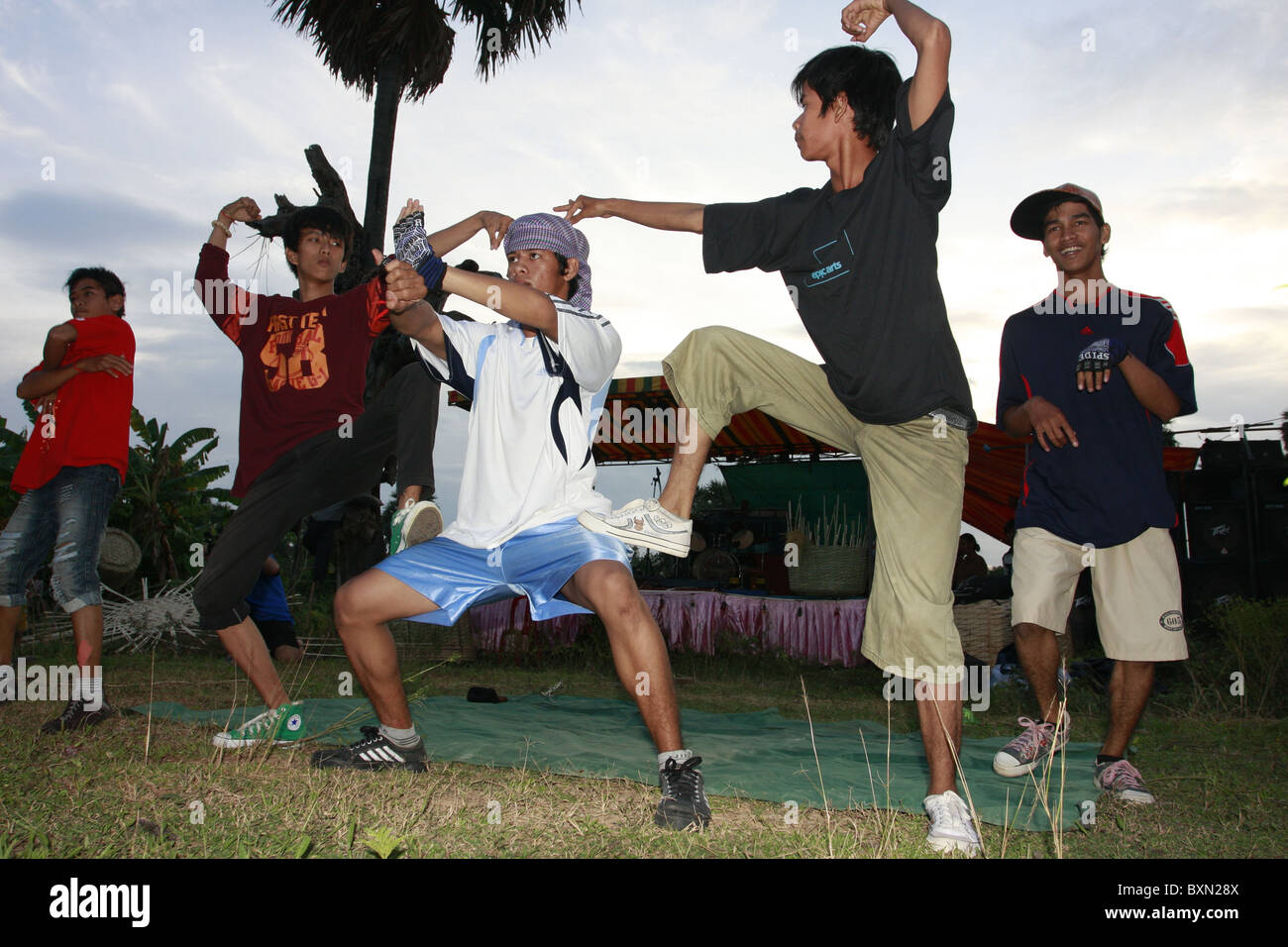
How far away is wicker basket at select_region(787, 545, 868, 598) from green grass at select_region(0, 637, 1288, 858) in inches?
231

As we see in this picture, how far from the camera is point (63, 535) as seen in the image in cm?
409

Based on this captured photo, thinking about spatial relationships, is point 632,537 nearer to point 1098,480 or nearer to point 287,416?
point 287,416

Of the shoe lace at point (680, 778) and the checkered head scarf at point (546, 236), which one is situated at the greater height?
the checkered head scarf at point (546, 236)

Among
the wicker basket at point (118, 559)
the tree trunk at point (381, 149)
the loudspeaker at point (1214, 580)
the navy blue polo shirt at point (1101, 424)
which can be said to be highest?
the tree trunk at point (381, 149)

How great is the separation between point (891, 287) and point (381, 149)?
31.7 ft

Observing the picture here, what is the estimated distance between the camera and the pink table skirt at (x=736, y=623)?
867 centimetres

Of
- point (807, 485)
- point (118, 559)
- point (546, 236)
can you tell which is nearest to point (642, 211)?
point (546, 236)

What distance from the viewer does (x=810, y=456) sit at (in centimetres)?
1315

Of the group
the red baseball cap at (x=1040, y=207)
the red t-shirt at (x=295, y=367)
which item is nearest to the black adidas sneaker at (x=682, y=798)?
the red t-shirt at (x=295, y=367)

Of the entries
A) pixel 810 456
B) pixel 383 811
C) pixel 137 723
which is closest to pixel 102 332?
pixel 137 723

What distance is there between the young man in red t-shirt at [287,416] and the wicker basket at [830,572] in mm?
7340

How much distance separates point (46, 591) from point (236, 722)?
9.10m

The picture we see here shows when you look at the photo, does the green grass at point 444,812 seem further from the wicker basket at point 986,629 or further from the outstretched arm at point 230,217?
the wicker basket at point 986,629
